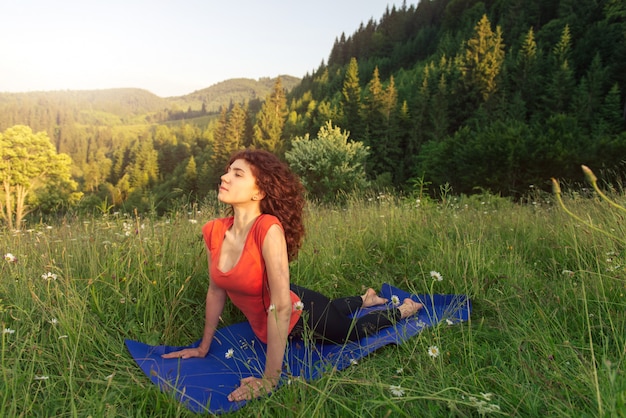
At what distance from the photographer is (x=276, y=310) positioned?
2.39m

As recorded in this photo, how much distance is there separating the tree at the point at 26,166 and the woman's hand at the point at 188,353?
40426 mm

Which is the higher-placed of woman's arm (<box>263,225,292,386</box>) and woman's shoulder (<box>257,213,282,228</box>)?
woman's shoulder (<box>257,213,282,228</box>)

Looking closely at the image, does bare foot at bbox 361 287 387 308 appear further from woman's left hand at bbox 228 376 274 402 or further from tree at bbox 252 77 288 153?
tree at bbox 252 77 288 153

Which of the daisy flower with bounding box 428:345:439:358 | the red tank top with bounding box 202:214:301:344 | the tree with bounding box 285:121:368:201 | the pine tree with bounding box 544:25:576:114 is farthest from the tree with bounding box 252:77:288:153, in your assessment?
the daisy flower with bounding box 428:345:439:358

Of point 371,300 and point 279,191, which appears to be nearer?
point 279,191

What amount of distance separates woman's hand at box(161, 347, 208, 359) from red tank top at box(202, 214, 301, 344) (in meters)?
0.40

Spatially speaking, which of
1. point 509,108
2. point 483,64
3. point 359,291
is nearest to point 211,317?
point 359,291

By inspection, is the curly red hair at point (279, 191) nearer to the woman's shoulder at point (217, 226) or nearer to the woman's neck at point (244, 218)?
the woman's neck at point (244, 218)

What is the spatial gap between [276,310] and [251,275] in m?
0.46

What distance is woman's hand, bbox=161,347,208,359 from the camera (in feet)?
9.21

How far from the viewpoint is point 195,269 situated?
3.68 meters

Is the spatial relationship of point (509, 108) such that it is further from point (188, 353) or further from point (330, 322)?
point (188, 353)

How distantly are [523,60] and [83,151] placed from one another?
159 meters

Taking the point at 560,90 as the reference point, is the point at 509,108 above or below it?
below
